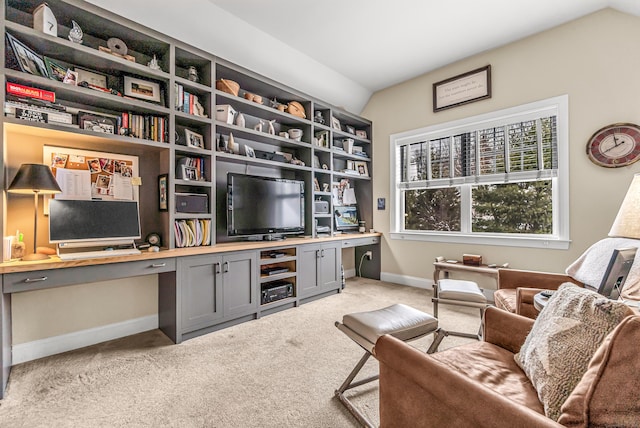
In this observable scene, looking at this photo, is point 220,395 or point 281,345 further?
point 281,345

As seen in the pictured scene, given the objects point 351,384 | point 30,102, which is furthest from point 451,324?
point 30,102

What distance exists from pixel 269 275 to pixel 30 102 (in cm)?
235

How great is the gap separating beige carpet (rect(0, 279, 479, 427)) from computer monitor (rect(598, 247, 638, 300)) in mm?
1230

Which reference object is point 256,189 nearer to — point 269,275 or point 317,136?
point 269,275

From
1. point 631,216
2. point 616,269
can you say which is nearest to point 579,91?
point 631,216

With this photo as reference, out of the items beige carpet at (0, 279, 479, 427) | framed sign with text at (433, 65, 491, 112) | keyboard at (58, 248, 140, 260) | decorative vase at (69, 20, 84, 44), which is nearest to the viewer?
beige carpet at (0, 279, 479, 427)

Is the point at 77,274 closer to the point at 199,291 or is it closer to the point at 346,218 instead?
the point at 199,291

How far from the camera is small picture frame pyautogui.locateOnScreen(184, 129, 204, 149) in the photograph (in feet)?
9.06

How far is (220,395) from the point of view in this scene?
173 cm

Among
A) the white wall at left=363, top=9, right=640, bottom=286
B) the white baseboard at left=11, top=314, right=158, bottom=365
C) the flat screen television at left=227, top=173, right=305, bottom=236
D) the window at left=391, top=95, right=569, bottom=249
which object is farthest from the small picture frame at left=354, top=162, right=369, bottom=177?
the white baseboard at left=11, top=314, right=158, bottom=365

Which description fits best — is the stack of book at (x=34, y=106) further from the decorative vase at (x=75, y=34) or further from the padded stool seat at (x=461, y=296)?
the padded stool seat at (x=461, y=296)

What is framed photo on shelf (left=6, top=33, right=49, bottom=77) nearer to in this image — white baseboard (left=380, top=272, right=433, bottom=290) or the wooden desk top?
the wooden desk top

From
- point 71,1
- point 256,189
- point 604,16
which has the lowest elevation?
point 256,189

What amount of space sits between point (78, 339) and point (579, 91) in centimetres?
518
